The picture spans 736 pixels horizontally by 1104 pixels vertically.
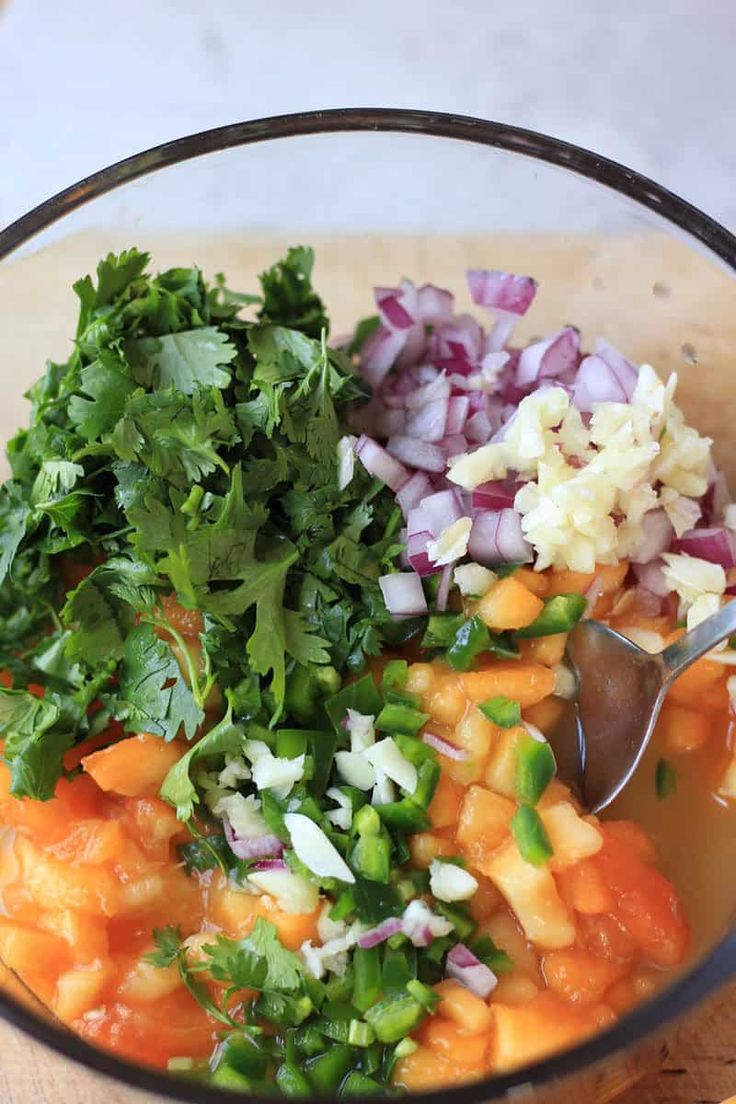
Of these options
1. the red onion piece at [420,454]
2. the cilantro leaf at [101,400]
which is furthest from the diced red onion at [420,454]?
the cilantro leaf at [101,400]

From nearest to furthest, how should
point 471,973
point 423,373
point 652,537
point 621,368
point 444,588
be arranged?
point 471,973, point 444,588, point 652,537, point 621,368, point 423,373

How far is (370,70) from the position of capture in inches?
119

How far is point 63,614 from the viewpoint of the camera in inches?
62.4

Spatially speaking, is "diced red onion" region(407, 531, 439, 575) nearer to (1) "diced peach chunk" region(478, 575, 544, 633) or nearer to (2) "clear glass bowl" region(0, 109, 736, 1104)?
(1) "diced peach chunk" region(478, 575, 544, 633)

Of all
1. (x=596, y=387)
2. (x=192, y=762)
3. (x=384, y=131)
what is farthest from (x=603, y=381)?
(x=192, y=762)

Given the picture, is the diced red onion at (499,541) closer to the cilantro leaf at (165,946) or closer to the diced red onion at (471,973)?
the diced red onion at (471,973)

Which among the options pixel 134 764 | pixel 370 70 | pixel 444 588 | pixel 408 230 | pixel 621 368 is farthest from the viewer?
pixel 370 70

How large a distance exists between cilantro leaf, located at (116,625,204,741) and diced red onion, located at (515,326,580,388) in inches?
31.6

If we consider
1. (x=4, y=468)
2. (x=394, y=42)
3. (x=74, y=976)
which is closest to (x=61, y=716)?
(x=74, y=976)

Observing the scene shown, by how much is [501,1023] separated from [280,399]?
907 millimetres

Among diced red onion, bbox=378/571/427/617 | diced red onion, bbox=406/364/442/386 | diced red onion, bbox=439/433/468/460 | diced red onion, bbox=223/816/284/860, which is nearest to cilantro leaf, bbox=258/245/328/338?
diced red onion, bbox=406/364/442/386

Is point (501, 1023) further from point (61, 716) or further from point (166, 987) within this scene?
point (61, 716)

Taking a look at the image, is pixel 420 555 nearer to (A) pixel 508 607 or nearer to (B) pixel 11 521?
(A) pixel 508 607

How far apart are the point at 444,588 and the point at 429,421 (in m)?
0.33
